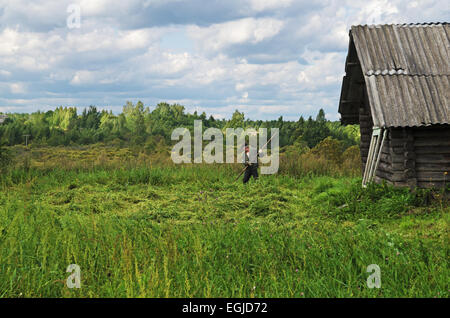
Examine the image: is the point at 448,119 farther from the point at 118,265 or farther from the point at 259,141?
the point at 259,141

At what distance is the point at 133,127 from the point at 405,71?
25689 mm

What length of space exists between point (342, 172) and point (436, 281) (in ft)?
39.3

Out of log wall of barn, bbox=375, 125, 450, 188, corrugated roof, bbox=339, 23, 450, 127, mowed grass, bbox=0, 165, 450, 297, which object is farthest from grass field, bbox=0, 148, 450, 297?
corrugated roof, bbox=339, 23, 450, 127

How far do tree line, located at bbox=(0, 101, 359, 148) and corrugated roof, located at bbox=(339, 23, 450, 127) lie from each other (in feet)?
55.1

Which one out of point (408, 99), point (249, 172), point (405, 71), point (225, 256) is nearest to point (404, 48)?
point (405, 71)

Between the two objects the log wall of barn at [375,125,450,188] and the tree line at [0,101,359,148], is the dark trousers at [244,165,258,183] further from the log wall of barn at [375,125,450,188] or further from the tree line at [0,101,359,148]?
the tree line at [0,101,359,148]

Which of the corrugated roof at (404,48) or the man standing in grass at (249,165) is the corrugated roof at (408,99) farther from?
the man standing in grass at (249,165)

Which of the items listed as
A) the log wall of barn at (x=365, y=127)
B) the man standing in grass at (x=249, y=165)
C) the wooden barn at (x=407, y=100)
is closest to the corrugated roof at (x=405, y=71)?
the wooden barn at (x=407, y=100)

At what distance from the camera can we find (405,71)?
409 inches

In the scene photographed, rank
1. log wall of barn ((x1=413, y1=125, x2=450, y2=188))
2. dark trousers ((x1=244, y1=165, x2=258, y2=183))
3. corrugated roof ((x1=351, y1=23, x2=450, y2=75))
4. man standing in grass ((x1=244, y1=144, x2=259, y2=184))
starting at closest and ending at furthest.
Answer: log wall of barn ((x1=413, y1=125, x2=450, y2=188))
corrugated roof ((x1=351, y1=23, x2=450, y2=75))
man standing in grass ((x1=244, y1=144, x2=259, y2=184))
dark trousers ((x1=244, y1=165, x2=258, y2=183))

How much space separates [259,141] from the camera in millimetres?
25281

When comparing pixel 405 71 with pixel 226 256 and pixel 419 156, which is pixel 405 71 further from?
pixel 226 256

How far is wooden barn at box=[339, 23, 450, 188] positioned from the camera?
31.9 ft
